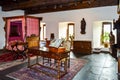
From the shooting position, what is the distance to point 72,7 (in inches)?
375

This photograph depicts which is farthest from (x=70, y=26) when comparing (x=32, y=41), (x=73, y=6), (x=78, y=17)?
(x=32, y=41)

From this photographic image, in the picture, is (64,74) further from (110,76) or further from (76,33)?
(76,33)

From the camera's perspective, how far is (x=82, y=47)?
899 cm

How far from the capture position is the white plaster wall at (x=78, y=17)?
848cm

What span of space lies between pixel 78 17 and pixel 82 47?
215 centimetres

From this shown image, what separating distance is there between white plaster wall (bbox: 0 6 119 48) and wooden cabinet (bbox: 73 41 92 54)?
536 mm

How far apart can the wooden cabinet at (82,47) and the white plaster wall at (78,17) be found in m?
0.54

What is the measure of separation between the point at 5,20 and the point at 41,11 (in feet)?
9.71

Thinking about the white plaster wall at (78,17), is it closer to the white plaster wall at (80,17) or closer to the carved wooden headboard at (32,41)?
the white plaster wall at (80,17)

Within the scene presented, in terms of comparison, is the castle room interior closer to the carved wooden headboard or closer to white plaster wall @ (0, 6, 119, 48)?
white plaster wall @ (0, 6, 119, 48)

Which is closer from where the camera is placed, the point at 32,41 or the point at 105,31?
the point at 32,41

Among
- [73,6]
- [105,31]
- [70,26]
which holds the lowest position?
[105,31]

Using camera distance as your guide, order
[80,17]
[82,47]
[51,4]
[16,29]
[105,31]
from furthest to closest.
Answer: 1. [105,31]
2. [16,29]
3. [80,17]
4. [82,47]
5. [51,4]

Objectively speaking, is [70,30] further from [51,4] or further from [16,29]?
[16,29]
